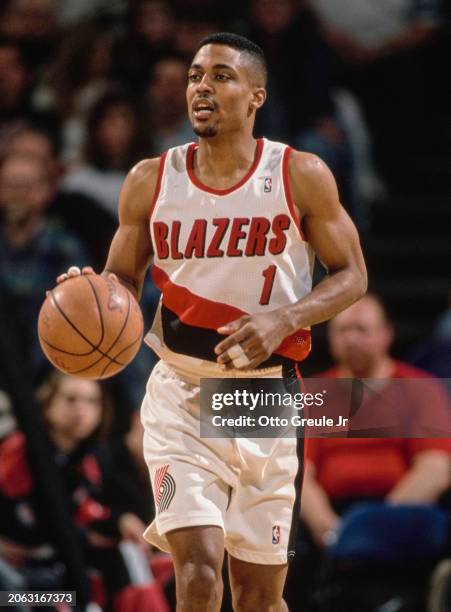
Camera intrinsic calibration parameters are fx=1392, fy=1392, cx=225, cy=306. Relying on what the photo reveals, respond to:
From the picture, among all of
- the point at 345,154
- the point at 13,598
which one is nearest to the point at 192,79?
the point at 13,598

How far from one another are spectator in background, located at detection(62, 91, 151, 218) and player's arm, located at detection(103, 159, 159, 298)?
2678 millimetres

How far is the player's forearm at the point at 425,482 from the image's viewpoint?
6289mm

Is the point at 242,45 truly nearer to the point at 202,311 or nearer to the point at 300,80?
the point at 202,311

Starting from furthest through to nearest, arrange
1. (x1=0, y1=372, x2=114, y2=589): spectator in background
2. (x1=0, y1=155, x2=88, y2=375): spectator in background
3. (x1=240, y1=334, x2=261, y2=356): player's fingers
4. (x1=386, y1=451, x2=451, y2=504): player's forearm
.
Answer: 1. (x1=0, y1=155, x2=88, y2=375): spectator in background
2. (x1=386, y1=451, x2=451, y2=504): player's forearm
3. (x1=0, y1=372, x2=114, y2=589): spectator in background
4. (x1=240, y1=334, x2=261, y2=356): player's fingers

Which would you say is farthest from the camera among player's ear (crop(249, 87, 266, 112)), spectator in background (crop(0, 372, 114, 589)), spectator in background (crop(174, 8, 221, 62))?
spectator in background (crop(174, 8, 221, 62))

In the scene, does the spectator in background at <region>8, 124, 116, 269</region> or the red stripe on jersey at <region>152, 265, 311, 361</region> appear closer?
the red stripe on jersey at <region>152, 265, 311, 361</region>

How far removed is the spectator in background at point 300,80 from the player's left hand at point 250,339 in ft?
11.8

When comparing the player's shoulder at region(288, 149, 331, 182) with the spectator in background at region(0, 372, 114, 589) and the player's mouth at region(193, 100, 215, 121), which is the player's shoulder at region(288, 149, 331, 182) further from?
the spectator in background at region(0, 372, 114, 589)

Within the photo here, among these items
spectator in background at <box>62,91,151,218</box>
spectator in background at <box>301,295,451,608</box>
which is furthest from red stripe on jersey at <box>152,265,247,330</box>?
spectator in background at <box>62,91,151,218</box>

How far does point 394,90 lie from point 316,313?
4891 mm

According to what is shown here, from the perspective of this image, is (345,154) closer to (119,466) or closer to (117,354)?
(119,466)

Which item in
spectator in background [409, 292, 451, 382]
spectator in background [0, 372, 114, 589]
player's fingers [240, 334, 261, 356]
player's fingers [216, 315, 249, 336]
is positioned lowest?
spectator in background [0, 372, 114, 589]

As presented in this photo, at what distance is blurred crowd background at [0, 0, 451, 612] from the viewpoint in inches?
236

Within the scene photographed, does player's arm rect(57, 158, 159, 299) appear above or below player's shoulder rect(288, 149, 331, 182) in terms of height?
below
